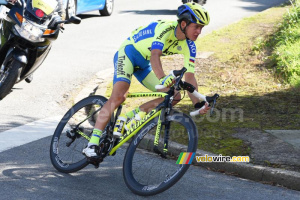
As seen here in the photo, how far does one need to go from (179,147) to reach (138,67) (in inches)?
51.1

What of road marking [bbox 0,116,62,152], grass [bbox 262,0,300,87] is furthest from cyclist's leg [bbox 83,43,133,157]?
grass [bbox 262,0,300,87]

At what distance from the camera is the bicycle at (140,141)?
5484mm

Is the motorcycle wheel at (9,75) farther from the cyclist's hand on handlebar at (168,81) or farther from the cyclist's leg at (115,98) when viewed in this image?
the cyclist's hand on handlebar at (168,81)

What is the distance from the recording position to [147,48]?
5.96 metres

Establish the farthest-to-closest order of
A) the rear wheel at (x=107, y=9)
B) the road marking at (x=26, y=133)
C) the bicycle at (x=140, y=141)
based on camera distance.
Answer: the rear wheel at (x=107, y=9), the road marking at (x=26, y=133), the bicycle at (x=140, y=141)

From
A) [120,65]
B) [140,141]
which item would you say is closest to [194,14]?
[120,65]

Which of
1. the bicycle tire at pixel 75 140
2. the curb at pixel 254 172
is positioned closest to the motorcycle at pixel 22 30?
the bicycle tire at pixel 75 140

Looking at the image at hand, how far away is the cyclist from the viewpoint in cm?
565

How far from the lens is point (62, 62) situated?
12.2 m

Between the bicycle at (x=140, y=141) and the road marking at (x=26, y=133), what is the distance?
0.92m

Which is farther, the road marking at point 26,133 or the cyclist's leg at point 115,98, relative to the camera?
the road marking at point 26,133

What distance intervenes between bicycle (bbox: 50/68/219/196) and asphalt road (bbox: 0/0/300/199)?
0.16 meters

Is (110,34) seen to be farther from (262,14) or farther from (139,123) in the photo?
(139,123)

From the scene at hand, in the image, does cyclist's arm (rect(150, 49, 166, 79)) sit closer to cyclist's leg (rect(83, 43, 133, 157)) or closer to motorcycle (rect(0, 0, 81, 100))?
cyclist's leg (rect(83, 43, 133, 157))
